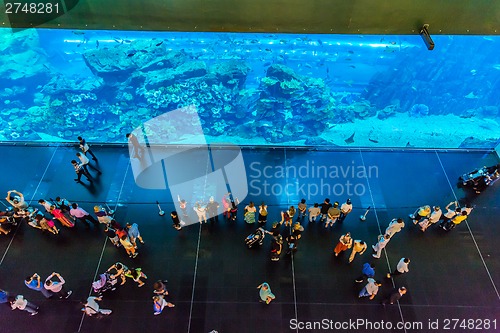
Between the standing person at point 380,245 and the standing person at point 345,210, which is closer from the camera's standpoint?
the standing person at point 380,245

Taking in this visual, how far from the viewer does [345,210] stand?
8.39m

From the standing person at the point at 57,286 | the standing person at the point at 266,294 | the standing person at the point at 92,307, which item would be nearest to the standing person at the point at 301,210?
the standing person at the point at 266,294

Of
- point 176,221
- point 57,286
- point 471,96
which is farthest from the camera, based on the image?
point 471,96

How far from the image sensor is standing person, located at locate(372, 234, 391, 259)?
→ 303 inches

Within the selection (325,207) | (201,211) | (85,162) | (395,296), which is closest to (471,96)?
(325,207)

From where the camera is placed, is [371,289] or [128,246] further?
[128,246]

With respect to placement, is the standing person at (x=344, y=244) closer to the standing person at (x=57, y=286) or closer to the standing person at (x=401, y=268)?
the standing person at (x=401, y=268)

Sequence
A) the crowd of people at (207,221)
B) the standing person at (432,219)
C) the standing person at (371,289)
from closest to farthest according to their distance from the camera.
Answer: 1. the standing person at (371,289)
2. the crowd of people at (207,221)
3. the standing person at (432,219)

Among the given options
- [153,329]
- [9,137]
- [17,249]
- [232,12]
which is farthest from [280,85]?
[9,137]

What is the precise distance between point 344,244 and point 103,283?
550 centimetres

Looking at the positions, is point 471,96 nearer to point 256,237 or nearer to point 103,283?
point 256,237

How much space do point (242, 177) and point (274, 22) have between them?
4.58m

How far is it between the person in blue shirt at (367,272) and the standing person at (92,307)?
226 inches

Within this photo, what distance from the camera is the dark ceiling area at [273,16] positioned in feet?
24.6
